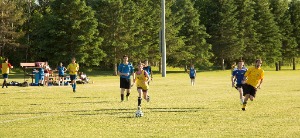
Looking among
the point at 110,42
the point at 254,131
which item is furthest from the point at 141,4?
the point at 254,131

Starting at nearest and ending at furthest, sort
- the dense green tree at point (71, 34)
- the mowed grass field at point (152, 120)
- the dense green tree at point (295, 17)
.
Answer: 1. the mowed grass field at point (152, 120)
2. the dense green tree at point (71, 34)
3. the dense green tree at point (295, 17)

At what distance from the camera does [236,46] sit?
86.0 m

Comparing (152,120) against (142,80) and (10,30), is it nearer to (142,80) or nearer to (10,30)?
(142,80)

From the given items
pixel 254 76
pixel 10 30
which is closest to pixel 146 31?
pixel 10 30

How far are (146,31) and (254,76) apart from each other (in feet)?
193

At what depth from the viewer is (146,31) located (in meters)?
76.6

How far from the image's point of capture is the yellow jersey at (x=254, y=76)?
724 inches

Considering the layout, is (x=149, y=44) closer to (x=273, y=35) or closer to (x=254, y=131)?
(x=273, y=35)

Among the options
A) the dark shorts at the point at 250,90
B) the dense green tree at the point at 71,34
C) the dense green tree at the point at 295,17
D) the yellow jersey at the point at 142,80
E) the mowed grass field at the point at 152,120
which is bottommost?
the mowed grass field at the point at 152,120

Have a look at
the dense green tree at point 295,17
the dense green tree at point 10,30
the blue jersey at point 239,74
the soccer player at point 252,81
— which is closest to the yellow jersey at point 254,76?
the soccer player at point 252,81

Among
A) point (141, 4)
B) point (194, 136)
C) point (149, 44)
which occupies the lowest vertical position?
point (194, 136)

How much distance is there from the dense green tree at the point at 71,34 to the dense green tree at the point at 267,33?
3852 centimetres

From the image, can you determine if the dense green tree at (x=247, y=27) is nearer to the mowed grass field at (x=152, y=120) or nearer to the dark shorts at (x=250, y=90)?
the mowed grass field at (x=152, y=120)

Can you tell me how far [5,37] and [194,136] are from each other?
2789 inches
